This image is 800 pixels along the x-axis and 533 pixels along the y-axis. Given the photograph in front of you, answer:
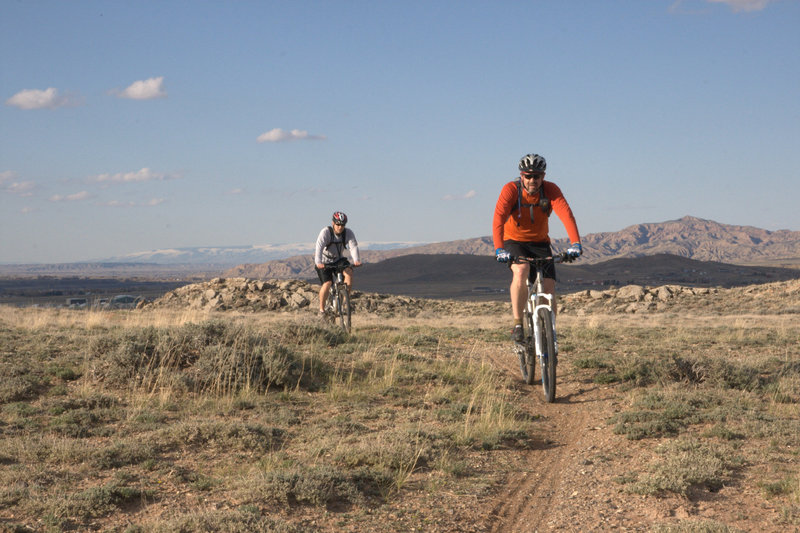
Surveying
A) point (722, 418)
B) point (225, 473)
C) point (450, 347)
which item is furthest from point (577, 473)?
point (450, 347)

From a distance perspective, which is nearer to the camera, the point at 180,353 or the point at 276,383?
the point at 276,383

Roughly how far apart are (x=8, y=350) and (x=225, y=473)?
20.0ft

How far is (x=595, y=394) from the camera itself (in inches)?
292

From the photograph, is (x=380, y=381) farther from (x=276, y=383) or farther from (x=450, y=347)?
(x=450, y=347)

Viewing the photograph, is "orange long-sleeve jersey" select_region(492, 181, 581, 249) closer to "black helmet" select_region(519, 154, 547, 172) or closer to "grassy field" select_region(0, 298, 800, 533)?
"black helmet" select_region(519, 154, 547, 172)

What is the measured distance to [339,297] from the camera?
11781 mm

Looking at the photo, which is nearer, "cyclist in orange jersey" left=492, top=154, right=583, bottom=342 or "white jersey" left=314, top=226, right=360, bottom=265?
"cyclist in orange jersey" left=492, top=154, right=583, bottom=342

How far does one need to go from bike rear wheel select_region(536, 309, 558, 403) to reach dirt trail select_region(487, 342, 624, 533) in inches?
8.5

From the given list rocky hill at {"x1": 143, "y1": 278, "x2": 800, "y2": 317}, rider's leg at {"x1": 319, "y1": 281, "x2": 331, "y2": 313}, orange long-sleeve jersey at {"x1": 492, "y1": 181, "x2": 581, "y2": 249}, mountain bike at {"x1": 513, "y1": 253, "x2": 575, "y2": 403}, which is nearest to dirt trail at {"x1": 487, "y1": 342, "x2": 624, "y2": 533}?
mountain bike at {"x1": 513, "y1": 253, "x2": 575, "y2": 403}

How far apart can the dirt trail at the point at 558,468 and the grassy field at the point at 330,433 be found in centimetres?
10

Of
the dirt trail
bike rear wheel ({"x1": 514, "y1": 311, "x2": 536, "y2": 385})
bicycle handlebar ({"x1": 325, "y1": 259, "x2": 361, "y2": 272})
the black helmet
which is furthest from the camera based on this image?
bicycle handlebar ({"x1": 325, "y1": 259, "x2": 361, "y2": 272})

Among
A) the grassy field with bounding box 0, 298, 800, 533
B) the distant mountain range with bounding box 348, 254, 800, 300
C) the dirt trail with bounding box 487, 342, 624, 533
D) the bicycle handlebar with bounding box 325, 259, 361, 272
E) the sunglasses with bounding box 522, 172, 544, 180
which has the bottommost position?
the distant mountain range with bounding box 348, 254, 800, 300

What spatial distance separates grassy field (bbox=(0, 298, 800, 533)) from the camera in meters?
4.00

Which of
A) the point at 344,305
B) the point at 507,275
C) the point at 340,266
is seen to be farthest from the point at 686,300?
the point at 507,275
